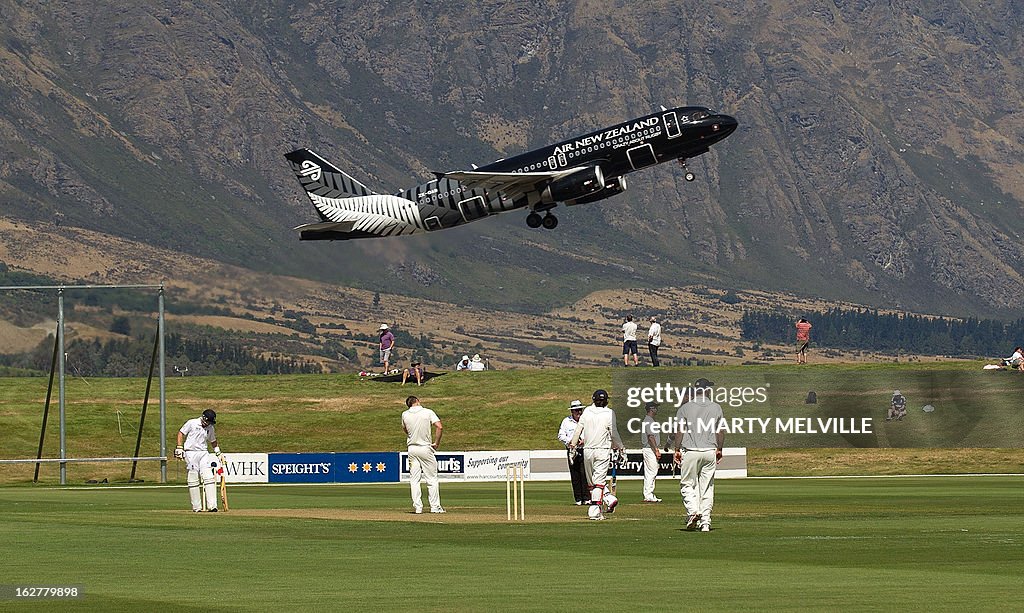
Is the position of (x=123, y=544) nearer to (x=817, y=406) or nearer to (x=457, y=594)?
(x=457, y=594)

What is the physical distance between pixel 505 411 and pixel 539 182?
34.0ft

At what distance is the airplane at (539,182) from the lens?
269ft

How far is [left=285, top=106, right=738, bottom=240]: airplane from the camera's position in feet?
269

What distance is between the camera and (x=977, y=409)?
6719 cm

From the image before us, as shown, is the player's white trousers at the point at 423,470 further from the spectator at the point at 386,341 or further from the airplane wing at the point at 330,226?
the airplane wing at the point at 330,226

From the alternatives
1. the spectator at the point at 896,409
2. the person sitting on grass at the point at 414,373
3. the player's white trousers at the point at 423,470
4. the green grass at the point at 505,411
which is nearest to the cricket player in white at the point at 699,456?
the player's white trousers at the point at 423,470

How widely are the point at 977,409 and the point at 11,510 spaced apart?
3694 cm

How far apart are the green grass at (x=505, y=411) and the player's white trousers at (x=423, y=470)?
2517 cm

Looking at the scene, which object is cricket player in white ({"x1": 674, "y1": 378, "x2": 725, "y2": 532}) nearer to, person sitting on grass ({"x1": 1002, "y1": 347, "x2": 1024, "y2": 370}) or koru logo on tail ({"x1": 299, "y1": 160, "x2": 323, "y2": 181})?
person sitting on grass ({"x1": 1002, "y1": 347, "x2": 1024, "y2": 370})

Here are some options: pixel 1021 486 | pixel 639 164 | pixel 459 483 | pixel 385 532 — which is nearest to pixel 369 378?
pixel 639 164

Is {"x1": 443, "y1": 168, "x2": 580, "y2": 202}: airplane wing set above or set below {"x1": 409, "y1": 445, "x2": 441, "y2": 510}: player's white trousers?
above

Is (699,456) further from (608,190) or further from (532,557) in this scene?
(608,190)

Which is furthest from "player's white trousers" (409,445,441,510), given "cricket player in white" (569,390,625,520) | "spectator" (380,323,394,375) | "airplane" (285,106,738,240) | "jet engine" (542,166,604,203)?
"jet engine" (542,166,604,203)

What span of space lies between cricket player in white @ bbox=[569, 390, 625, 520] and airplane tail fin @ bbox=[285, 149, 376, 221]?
61.2 m
